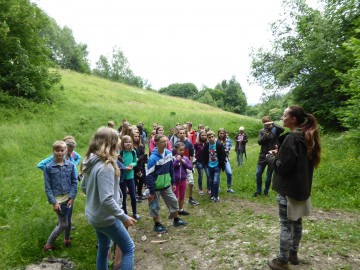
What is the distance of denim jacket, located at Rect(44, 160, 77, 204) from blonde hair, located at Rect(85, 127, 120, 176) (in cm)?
187

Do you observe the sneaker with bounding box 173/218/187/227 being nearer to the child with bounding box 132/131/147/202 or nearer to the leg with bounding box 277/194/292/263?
the child with bounding box 132/131/147/202

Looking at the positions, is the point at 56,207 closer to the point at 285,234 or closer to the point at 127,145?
the point at 127,145

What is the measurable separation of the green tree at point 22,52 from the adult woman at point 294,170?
1578 centimetres

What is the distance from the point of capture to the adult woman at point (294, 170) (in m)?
3.29

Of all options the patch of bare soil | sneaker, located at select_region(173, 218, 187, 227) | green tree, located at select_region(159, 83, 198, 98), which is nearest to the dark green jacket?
the patch of bare soil

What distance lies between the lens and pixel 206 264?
4.13 metres

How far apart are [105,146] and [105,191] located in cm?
50

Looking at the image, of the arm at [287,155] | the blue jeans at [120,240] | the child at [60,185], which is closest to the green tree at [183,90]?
the child at [60,185]

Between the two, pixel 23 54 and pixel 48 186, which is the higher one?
pixel 23 54

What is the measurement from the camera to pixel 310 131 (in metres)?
3.30

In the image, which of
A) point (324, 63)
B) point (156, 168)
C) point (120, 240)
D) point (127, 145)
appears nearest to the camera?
point (120, 240)

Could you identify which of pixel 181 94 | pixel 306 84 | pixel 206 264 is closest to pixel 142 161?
pixel 206 264

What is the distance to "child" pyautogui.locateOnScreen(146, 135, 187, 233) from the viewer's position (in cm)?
517

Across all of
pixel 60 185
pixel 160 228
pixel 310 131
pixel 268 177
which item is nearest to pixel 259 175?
pixel 268 177
